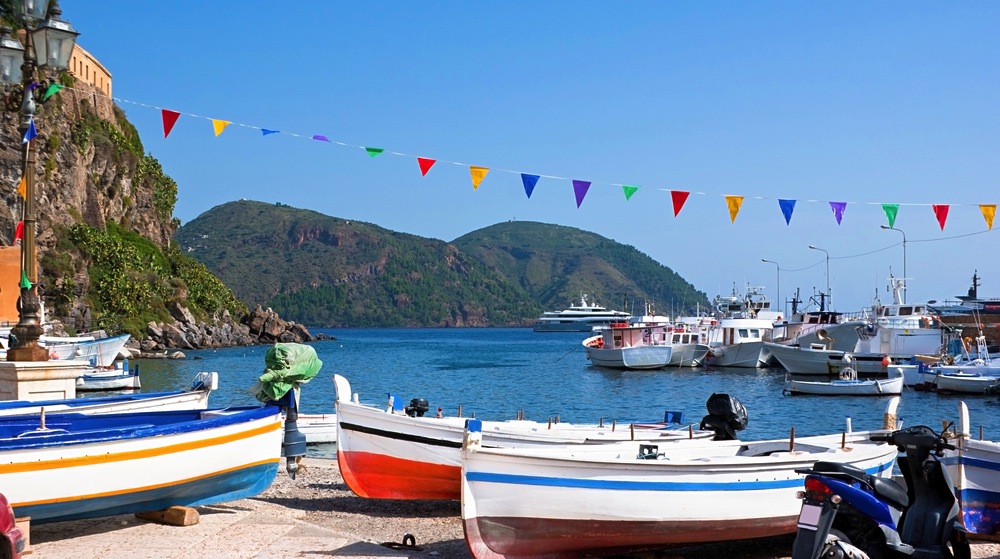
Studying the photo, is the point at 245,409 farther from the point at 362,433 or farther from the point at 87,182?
the point at 87,182

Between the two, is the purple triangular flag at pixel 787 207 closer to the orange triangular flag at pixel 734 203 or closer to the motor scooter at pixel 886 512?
the orange triangular flag at pixel 734 203

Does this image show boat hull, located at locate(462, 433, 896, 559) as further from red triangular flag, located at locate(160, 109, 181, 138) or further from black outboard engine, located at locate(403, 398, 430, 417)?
red triangular flag, located at locate(160, 109, 181, 138)

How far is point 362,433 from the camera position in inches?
476

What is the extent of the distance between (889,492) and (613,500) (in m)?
2.63

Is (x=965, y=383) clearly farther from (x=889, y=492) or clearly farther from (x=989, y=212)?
(x=889, y=492)

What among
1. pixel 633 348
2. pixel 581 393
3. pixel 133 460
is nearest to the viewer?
pixel 133 460

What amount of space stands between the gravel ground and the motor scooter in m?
2.86

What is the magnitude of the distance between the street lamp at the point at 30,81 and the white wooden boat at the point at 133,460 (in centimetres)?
298

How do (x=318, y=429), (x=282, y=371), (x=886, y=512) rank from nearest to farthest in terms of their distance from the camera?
(x=886, y=512) < (x=282, y=371) < (x=318, y=429)

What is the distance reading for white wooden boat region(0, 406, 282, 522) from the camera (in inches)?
326

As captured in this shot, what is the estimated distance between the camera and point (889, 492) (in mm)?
7180

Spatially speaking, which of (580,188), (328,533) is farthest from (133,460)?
(580,188)

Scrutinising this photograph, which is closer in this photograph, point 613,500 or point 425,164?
point 613,500

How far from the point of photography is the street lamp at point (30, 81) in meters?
11.4
